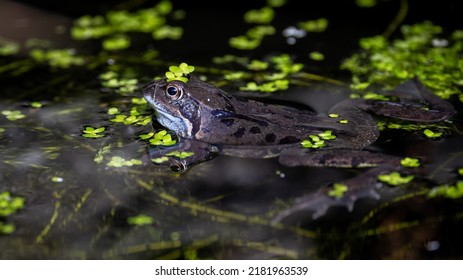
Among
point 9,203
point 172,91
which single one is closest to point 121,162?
point 172,91

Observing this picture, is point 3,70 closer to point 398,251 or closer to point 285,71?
point 285,71

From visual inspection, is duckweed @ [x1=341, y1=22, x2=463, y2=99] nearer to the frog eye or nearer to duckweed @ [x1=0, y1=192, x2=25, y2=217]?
the frog eye

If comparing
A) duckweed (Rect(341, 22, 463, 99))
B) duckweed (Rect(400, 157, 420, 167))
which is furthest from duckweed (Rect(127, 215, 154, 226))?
duckweed (Rect(341, 22, 463, 99))

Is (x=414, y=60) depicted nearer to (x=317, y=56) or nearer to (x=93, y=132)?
(x=317, y=56)

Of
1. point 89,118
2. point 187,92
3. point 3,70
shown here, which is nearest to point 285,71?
point 187,92

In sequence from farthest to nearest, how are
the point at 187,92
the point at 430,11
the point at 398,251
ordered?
the point at 430,11
the point at 187,92
the point at 398,251

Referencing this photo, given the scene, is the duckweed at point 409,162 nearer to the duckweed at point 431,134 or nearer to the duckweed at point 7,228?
the duckweed at point 431,134
